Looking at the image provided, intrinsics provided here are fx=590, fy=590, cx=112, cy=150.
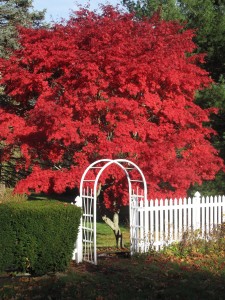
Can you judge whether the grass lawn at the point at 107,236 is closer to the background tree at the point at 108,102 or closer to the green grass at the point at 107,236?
the green grass at the point at 107,236

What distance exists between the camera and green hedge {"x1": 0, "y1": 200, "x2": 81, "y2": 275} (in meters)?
9.23

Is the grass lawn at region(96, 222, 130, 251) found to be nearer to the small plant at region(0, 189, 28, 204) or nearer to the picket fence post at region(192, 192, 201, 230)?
the small plant at region(0, 189, 28, 204)

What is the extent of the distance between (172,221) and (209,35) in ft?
37.9

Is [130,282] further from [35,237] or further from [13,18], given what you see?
[13,18]

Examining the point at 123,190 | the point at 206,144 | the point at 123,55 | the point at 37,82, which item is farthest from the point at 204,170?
the point at 37,82

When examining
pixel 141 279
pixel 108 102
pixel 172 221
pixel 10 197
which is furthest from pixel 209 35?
pixel 141 279

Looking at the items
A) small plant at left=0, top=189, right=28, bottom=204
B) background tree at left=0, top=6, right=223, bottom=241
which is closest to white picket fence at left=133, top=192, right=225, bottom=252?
background tree at left=0, top=6, right=223, bottom=241

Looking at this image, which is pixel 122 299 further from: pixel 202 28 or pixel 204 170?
pixel 202 28

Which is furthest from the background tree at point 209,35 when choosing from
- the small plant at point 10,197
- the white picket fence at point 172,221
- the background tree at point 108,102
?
the white picket fence at point 172,221

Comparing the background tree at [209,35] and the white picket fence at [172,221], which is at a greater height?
the background tree at [209,35]

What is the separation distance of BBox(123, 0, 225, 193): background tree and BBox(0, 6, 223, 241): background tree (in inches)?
236

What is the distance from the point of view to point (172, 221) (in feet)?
39.5

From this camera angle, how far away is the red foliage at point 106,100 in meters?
12.8

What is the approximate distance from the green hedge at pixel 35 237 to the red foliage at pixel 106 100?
3153mm
